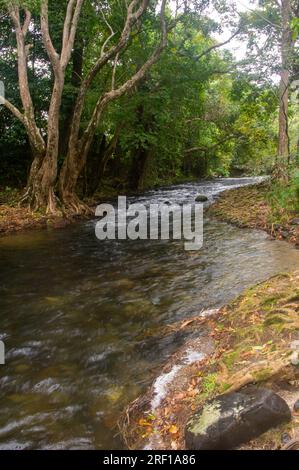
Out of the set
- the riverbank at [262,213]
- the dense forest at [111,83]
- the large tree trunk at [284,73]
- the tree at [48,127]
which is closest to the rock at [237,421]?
the riverbank at [262,213]

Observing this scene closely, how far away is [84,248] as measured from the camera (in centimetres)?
898

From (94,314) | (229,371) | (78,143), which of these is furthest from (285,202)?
(229,371)

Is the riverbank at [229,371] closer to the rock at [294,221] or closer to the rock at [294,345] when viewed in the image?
the rock at [294,345]

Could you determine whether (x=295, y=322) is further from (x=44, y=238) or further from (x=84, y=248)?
(x=44, y=238)

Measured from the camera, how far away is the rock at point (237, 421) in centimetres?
255

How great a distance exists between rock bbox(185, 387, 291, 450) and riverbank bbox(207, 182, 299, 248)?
5510mm

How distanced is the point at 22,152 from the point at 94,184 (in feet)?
11.3

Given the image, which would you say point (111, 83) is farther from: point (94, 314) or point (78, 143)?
point (94, 314)

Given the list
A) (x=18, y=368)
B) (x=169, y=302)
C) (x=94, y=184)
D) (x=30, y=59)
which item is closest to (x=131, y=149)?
(x=94, y=184)

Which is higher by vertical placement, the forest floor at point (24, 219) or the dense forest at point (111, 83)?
the dense forest at point (111, 83)

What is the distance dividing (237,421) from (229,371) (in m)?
0.71

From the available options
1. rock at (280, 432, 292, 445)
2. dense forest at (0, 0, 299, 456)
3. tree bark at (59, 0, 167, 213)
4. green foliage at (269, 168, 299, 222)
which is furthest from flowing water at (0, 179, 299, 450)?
tree bark at (59, 0, 167, 213)

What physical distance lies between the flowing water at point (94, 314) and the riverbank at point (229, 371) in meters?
0.22

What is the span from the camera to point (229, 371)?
3277 mm
